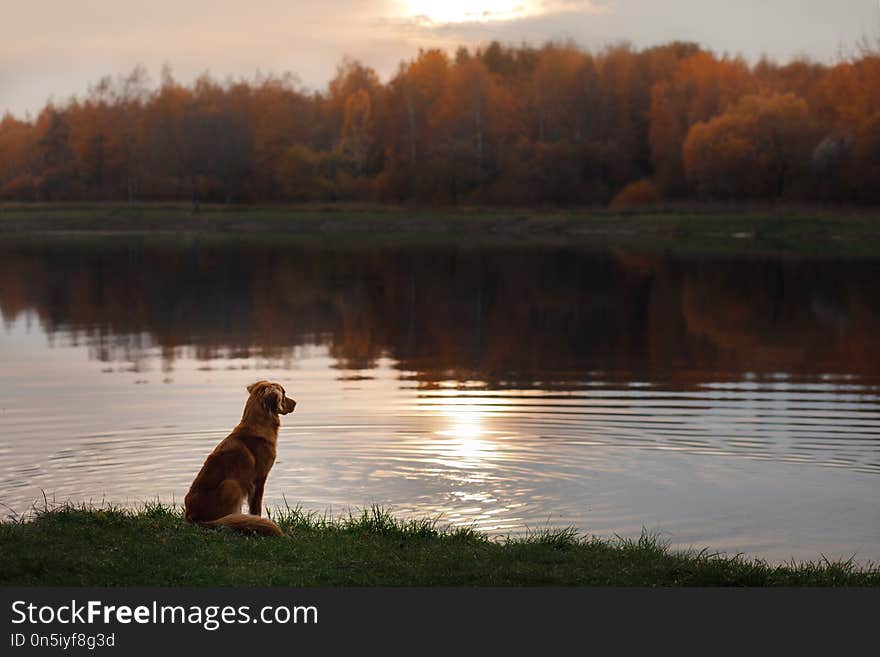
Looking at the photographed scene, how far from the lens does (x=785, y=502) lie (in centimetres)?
1409

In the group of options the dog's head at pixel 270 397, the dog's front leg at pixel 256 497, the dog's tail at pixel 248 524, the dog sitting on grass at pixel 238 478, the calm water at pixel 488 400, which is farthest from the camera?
the calm water at pixel 488 400

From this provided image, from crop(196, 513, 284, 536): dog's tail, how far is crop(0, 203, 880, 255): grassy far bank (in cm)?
6679

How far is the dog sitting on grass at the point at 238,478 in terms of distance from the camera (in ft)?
33.2

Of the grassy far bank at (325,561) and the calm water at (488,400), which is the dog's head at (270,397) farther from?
the calm water at (488,400)

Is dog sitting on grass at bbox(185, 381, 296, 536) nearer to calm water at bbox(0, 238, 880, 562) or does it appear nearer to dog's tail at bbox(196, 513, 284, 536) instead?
dog's tail at bbox(196, 513, 284, 536)

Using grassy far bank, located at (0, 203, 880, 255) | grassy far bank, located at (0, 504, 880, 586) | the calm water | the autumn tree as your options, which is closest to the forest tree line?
the autumn tree

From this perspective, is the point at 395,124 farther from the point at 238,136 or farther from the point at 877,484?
the point at 877,484

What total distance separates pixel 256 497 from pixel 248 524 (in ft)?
2.03

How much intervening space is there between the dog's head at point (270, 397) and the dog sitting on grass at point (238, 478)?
1cm

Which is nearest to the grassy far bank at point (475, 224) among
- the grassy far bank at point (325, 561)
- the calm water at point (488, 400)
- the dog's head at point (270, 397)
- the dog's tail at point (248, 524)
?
the calm water at point (488, 400)

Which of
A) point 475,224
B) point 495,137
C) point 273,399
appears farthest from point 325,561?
point 495,137

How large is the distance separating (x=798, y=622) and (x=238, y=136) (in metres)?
116

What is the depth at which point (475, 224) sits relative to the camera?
94.0 m

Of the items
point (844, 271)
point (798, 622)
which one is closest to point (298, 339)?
point (798, 622)
